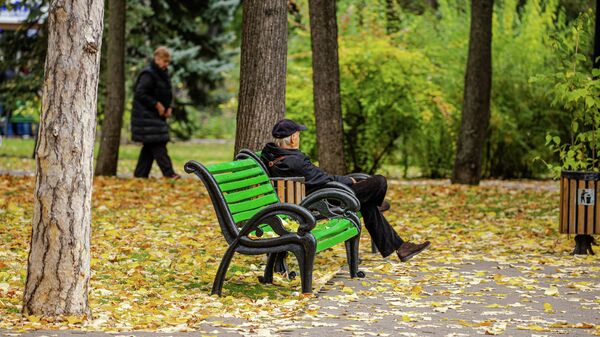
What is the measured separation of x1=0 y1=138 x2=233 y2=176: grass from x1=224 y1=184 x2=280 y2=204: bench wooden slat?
1428 centimetres

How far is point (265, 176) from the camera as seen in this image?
952 centimetres

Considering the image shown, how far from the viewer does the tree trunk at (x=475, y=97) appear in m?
19.3

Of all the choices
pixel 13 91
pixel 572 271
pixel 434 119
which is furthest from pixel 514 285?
pixel 13 91

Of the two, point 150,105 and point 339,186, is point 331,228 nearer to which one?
point 339,186

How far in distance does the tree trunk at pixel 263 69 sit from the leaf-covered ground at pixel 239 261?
1.21 m

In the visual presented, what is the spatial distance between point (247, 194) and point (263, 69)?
271 centimetres

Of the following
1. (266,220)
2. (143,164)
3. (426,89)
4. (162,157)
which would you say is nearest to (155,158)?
(162,157)

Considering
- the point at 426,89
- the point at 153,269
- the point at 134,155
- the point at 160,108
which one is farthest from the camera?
the point at 134,155

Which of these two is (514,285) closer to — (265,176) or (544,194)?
(265,176)

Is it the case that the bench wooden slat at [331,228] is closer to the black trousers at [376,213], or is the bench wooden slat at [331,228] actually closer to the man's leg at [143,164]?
the black trousers at [376,213]

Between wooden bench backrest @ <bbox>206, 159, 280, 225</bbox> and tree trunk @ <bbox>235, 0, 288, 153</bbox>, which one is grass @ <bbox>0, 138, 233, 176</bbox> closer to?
tree trunk @ <bbox>235, 0, 288, 153</bbox>

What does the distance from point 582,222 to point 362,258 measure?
2150 millimetres

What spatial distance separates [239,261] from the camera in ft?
34.0

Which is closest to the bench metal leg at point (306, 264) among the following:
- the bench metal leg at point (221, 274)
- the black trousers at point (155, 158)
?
the bench metal leg at point (221, 274)
